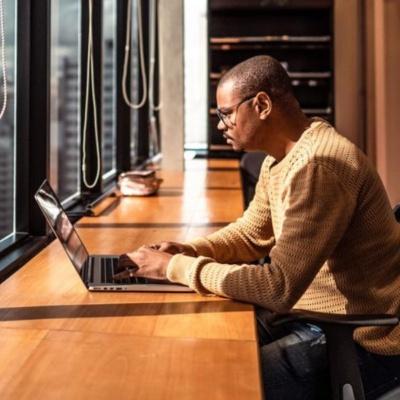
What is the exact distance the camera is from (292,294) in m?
1.71

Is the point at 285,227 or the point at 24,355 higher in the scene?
the point at 285,227

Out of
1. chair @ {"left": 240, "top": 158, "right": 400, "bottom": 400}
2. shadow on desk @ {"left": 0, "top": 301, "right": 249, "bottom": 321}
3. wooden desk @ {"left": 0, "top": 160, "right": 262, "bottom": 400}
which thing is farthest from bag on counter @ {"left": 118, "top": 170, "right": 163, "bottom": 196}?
chair @ {"left": 240, "top": 158, "right": 400, "bottom": 400}

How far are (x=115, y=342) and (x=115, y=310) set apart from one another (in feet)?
0.78

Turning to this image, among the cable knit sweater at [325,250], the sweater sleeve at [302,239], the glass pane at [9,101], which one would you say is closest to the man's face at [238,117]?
the cable knit sweater at [325,250]

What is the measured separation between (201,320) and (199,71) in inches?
249

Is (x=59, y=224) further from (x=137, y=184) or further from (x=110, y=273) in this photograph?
(x=137, y=184)

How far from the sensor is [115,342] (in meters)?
1.52

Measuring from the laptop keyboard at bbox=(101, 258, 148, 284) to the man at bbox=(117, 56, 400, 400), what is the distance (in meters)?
0.03

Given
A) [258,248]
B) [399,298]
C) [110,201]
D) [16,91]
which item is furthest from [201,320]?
[110,201]

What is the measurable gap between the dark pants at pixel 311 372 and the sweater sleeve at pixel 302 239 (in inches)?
7.0

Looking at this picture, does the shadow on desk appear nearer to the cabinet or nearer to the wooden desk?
the wooden desk

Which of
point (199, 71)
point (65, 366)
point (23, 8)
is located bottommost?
point (65, 366)

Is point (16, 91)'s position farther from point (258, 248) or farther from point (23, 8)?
point (258, 248)

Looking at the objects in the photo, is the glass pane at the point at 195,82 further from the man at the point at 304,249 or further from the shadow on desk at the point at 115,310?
the shadow on desk at the point at 115,310
